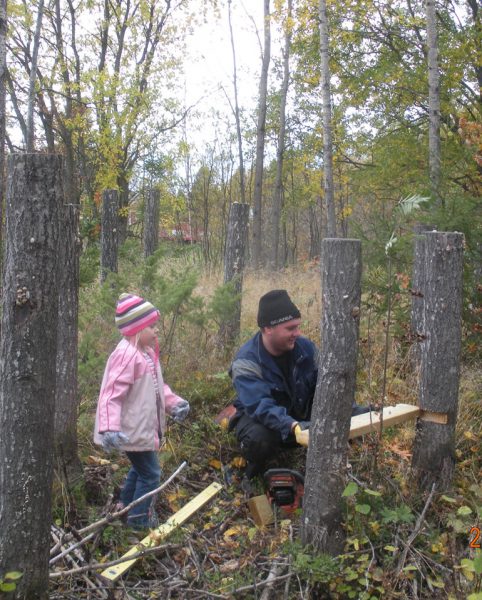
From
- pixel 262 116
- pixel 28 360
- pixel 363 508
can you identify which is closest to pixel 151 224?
pixel 363 508

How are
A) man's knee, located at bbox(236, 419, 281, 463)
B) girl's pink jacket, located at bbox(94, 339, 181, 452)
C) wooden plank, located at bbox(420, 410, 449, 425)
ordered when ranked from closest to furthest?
1. girl's pink jacket, located at bbox(94, 339, 181, 452)
2. wooden plank, located at bbox(420, 410, 449, 425)
3. man's knee, located at bbox(236, 419, 281, 463)

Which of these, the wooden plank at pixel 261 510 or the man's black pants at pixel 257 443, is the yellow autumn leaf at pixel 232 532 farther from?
the man's black pants at pixel 257 443

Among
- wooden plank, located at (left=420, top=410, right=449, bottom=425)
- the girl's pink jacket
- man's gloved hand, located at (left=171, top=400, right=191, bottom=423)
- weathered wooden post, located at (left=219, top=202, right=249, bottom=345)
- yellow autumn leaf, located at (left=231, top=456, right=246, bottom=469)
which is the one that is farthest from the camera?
weathered wooden post, located at (left=219, top=202, right=249, bottom=345)

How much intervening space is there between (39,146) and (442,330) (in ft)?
61.6

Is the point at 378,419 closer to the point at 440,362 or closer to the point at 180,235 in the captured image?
the point at 440,362

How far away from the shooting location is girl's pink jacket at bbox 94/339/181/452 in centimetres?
355

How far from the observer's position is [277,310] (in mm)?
4031

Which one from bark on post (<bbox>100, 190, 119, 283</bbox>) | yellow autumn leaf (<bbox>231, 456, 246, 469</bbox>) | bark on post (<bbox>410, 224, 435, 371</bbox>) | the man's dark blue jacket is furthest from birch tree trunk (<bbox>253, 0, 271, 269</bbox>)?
the man's dark blue jacket

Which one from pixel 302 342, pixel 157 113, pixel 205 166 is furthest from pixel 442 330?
pixel 205 166

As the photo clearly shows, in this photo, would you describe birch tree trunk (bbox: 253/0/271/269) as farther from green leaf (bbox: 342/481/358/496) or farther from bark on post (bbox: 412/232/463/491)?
green leaf (bbox: 342/481/358/496)

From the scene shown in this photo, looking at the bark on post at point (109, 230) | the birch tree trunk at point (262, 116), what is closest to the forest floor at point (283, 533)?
the bark on post at point (109, 230)

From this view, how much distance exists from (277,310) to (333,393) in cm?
105

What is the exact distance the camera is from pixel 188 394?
5414mm

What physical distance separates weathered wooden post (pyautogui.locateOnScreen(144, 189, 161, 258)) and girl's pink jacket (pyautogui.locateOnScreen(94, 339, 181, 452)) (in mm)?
6494
